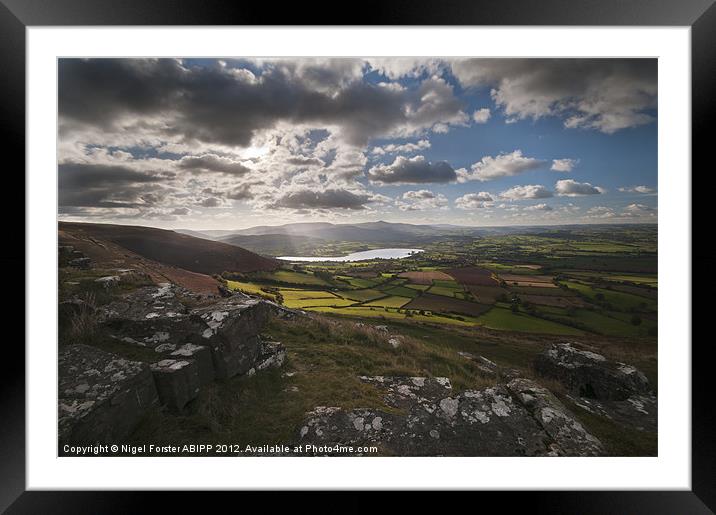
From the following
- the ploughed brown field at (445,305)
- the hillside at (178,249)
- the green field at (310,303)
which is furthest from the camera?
the green field at (310,303)

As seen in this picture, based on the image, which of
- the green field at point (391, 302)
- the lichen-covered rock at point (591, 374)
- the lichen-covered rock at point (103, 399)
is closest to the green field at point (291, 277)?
the green field at point (391, 302)

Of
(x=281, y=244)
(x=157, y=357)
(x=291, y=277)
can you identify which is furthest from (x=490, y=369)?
(x=157, y=357)

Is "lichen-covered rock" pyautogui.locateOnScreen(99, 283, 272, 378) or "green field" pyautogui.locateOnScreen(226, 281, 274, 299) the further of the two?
"green field" pyautogui.locateOnScreen(226, 281, 274, 299)

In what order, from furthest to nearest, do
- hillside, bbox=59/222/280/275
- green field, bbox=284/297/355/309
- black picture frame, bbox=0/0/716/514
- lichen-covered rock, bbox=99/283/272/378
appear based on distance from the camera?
green field, bbox=284/297/355/309 < hillside, bbox=59/222/280/275 < lichen-covered rock, bbox=99/283/272/378 < black picture frame, bbox=0/0/716/514

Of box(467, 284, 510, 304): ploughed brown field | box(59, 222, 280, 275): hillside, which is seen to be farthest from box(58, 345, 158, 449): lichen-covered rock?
box(467, 284, 510, 304): ploughed brown field

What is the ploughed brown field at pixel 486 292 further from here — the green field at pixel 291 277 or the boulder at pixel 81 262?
the boulder at pixel 81 262

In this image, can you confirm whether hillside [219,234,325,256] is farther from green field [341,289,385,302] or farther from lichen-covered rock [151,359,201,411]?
lichen-covered rock [151,359,201,411]

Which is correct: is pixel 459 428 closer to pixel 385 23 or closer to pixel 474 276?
pixel 474 276
